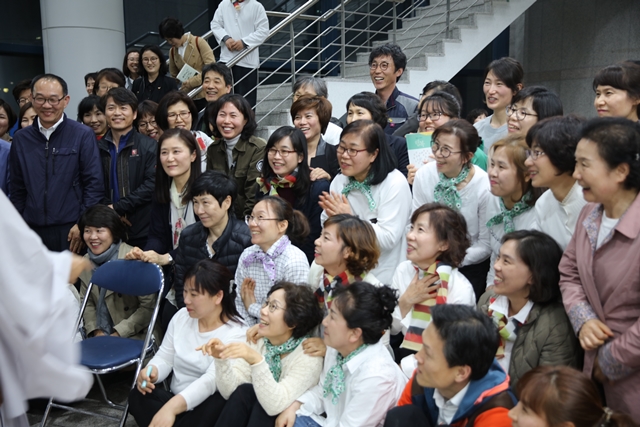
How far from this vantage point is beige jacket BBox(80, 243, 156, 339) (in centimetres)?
350

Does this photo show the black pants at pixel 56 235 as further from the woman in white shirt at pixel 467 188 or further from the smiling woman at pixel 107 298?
the woman in white shirt at pixel 467 188

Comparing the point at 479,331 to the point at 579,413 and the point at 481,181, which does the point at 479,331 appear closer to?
the point at 579,413

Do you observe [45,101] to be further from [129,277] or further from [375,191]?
[375,191]

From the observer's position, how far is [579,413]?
1.62 m

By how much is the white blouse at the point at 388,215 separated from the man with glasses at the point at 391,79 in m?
1.34

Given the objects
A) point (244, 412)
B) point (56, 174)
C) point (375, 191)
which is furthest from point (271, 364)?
point (56, 174)

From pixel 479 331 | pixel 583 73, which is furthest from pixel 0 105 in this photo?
pixel 583 73

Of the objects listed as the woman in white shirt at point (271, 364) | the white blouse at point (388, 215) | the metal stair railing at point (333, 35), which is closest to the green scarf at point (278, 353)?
the woman in white shirt at point (271, 364)

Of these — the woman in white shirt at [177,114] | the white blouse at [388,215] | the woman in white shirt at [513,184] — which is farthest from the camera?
the woman in white shirt at [177,114]

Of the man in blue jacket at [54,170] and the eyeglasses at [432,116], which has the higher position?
the eyeglasses at [432,116]

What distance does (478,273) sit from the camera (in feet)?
9.50

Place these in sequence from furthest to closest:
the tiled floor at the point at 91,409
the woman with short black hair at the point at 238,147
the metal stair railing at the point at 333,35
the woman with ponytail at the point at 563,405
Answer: the metal stair railing at the point at 333,35 < the woman with short black hair at the point at 238,147 < the tiled floor at the point at 91,409 < the woman with ponytail at the point at 563,405

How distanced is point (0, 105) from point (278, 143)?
9.45ft

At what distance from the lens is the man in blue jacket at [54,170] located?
3.82 meters
